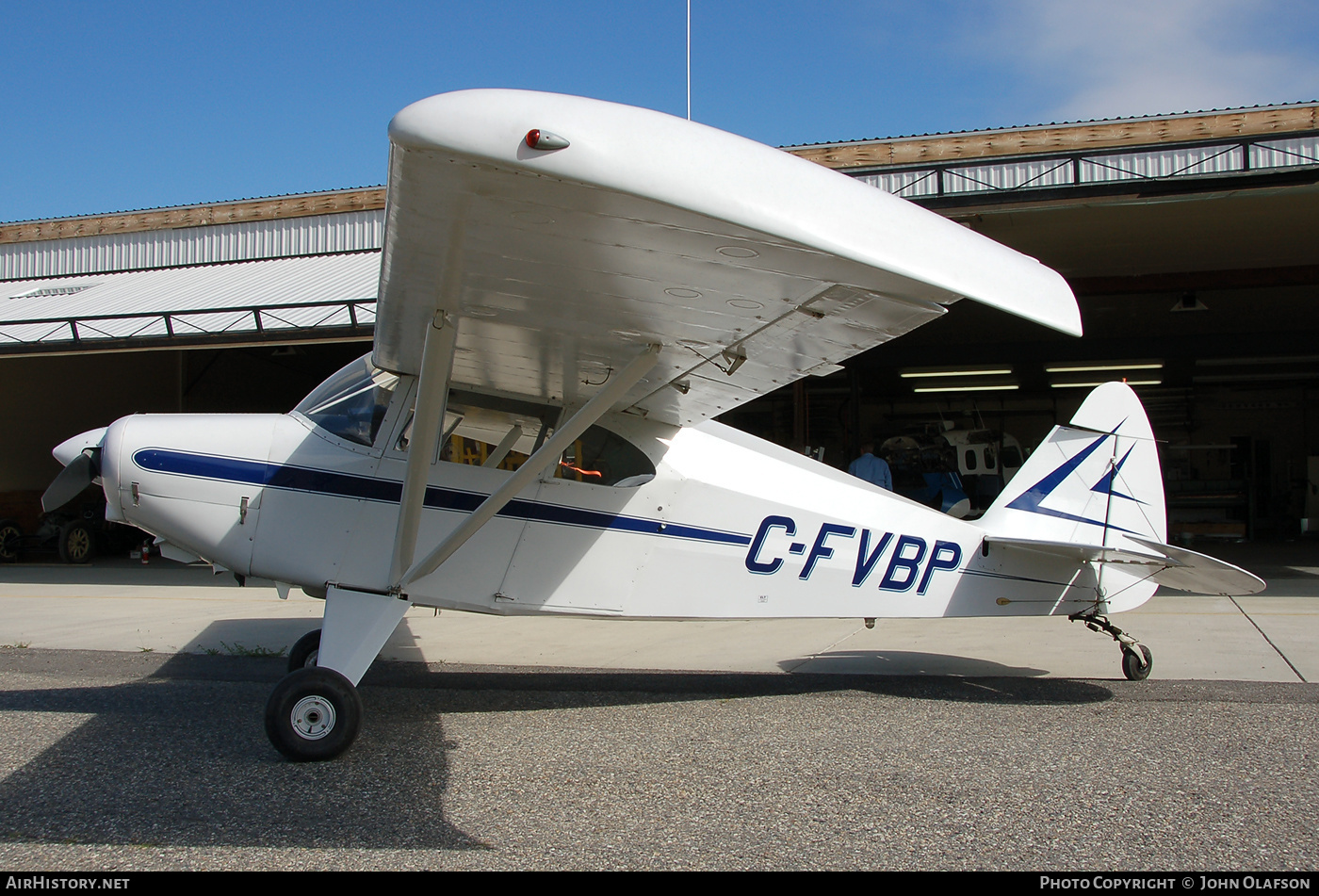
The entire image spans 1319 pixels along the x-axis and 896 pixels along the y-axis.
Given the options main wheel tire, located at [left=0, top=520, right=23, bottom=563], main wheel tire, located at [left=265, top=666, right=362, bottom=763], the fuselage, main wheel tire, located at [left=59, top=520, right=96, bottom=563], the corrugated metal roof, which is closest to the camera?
main wheel tire, located at [left=265, top=666, right=362, bottom=763]

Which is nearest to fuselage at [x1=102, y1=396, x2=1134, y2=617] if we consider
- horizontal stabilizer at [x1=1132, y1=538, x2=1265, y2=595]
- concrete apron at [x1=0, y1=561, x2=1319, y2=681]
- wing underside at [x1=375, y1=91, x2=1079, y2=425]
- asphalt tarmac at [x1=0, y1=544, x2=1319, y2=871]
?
horizontal stabilizer at [x1=1132, y1=538, x2=1265, y2=595]

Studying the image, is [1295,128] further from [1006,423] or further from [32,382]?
[32,382]

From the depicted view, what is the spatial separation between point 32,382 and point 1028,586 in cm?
2047

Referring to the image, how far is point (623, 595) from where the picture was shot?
501cm

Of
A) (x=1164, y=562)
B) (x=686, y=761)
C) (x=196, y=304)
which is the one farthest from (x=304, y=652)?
(x=196, y=304)

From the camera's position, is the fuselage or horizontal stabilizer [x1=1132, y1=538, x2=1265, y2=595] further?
horizontal stabilizer [x1=1132, y1=538, x2=1265, y2=595]

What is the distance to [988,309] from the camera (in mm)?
13633

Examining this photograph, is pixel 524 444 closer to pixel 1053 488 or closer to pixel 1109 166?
pixel 1053 488

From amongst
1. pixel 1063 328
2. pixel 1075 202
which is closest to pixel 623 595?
pixel 1063 328

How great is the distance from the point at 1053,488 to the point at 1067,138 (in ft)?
32.8

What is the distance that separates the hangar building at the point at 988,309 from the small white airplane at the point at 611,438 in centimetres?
645

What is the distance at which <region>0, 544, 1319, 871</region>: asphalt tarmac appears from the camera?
2.98m

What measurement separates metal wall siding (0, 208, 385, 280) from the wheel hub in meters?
14.0

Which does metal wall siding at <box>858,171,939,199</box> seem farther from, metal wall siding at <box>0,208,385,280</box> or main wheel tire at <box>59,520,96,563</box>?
main wheel tire at <box>59,520,96,563</box>
